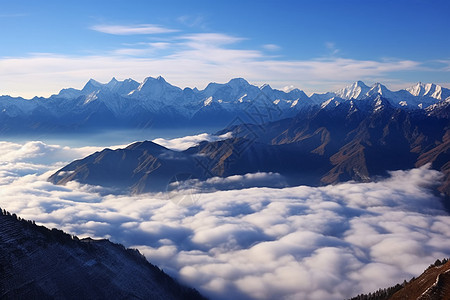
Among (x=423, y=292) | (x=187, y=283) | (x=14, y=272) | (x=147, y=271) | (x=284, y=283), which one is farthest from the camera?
(x=284, y=283)

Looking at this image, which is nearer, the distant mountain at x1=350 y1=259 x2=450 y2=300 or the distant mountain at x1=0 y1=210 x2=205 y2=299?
the distant mountain at x1=350 y1=259 x2=450 y2=300

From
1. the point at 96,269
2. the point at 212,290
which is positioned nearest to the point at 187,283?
the point at 212,290

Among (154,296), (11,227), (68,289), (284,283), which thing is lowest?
(284,283)

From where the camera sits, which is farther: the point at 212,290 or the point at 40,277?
the point at 212,290

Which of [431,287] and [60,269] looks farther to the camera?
[60,269]

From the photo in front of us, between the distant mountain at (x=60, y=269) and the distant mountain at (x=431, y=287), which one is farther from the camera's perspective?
the distant mountain at (x=60, y=269)

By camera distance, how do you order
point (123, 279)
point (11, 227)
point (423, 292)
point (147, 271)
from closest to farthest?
point (423, 292) < point (11, 227) < point (123, 279) < point (147, 271)

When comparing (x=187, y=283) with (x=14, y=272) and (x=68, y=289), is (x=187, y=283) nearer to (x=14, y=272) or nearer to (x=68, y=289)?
(x=68, y=289)

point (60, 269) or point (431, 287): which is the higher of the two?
point (431, 287)
